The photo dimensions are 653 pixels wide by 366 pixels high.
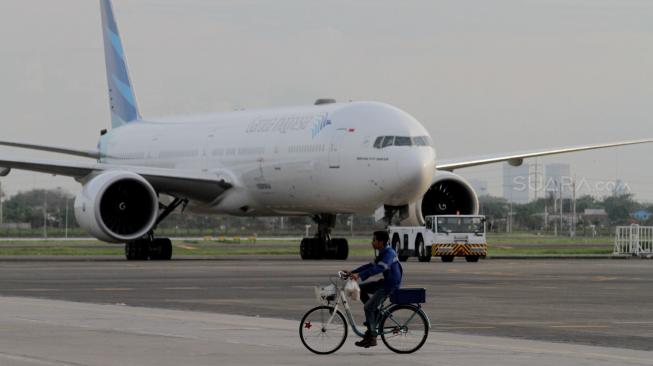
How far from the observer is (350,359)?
1856 centimetres

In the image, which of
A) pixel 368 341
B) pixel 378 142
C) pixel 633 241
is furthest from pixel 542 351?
pixel 633 241

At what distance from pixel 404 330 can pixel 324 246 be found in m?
35.7

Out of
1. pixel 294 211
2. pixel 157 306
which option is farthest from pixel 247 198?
pixel 157 306

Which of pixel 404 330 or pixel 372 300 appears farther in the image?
pixel 372 300

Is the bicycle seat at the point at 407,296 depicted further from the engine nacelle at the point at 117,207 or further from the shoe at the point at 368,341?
the engine nacelle at the point at 117,207

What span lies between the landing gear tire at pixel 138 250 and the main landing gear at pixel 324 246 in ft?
17.9

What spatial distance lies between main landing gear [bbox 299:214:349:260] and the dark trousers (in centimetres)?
3510

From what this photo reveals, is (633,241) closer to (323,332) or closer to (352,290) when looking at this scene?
(352,290)

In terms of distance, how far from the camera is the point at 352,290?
19375 millimetres

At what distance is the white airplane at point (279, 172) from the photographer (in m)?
50.7

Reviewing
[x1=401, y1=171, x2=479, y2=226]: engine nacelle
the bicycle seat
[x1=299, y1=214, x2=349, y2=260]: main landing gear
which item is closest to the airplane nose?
[x1=299, y1=214, x2=349, y2=260]: main landing gear

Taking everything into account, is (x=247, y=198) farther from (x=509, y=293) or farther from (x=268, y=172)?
(x=509, y=293)

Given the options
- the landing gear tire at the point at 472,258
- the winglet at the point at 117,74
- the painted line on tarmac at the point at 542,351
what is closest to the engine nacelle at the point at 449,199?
the landing gear tire at the point at 472,258

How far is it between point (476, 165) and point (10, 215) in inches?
4202
